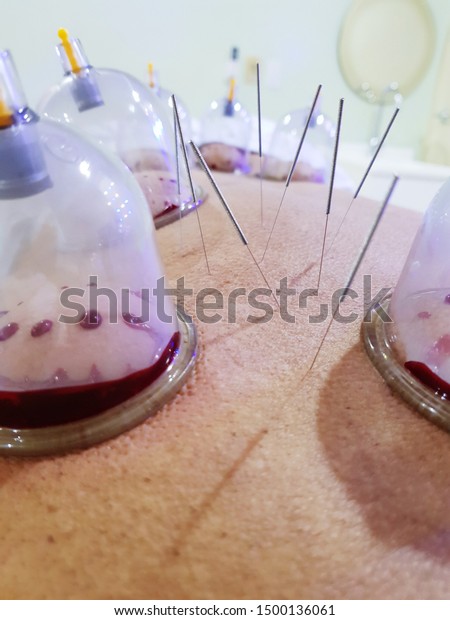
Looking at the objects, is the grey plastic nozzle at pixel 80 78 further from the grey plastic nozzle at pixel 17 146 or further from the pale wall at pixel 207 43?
the pale wall at pixel 207 43

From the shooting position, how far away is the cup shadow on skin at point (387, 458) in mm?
402

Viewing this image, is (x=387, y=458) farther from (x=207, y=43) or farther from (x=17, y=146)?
(x=207, y=43)

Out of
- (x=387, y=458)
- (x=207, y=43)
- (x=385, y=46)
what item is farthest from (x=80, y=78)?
(x=385, y=46)

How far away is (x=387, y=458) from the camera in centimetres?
45

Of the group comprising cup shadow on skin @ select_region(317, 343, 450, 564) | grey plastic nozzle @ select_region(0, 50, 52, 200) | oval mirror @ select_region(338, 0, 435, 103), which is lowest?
cup shadow on skin @ select_region(317, 343, 450, 564)

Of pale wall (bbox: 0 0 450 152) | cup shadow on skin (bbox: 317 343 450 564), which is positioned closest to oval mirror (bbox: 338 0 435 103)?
pale wall (bbox: 0 0 450 152)

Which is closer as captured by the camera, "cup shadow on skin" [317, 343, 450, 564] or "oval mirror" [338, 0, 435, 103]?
"cup shadow on skin" [317, 343, 450, 564]

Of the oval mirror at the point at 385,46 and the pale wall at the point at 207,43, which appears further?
the oval mirror at the point at 385,46

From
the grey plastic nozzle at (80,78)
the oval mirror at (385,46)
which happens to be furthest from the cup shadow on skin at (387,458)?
the oval mirror at (385,46)

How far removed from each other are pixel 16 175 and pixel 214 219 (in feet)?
1.67

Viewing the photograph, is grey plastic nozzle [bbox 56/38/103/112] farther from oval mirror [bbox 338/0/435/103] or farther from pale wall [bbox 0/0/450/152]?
oval mirror [bbox 338/0/435/103]

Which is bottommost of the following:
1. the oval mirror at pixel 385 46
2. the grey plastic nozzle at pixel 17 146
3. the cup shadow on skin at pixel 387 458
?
the cup shadow on skin at pixel 387 458

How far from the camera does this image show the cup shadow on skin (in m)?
0.40

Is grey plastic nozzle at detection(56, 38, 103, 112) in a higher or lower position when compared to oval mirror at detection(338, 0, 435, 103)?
higher
